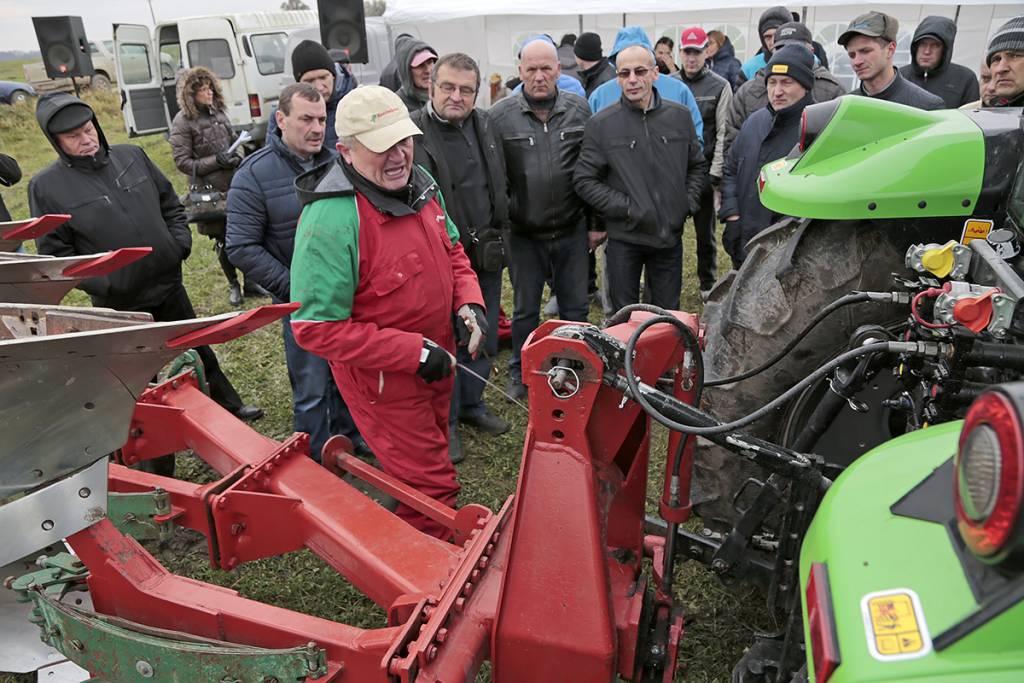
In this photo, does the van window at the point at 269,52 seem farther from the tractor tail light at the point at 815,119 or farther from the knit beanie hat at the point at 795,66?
the tractor tail light at the point at 815,119

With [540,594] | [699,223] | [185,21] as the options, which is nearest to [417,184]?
[540,594]

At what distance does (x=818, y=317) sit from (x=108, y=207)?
3.24 metres

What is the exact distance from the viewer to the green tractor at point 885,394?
39.8 inches

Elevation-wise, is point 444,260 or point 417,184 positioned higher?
point 417,184

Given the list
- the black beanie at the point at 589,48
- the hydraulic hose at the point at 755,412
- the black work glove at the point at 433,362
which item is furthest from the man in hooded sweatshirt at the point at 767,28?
the hydraulic hose at the point at 755,412

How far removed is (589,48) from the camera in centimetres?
696

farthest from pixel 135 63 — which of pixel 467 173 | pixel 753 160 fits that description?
pixel 753 160

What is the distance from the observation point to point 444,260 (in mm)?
2957

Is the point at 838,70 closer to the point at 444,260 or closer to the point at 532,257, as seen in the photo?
the point at 532,257

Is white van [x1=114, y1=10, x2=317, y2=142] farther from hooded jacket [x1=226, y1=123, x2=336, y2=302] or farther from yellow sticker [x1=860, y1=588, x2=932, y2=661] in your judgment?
yellow sticker [x1=860, y1=588, x2=932, y2=661]

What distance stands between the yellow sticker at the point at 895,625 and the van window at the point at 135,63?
17.0 metres

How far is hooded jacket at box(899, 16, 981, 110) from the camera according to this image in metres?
5.21

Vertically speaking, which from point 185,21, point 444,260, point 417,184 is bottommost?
point 444,260

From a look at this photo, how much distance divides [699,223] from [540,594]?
15.2ft
